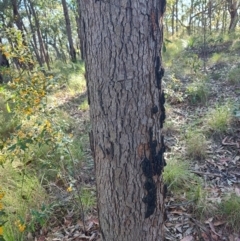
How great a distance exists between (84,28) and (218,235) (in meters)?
1.81

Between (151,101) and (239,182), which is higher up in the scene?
(151,101)

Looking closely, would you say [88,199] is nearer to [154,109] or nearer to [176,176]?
[176,176]

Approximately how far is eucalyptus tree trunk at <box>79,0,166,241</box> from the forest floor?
28.9 inches

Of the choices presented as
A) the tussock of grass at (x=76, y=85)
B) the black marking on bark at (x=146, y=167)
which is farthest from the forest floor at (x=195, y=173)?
the tussock of grass at (x=76, y=85)

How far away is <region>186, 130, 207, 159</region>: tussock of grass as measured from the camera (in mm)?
2799

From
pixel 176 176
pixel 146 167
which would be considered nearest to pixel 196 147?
pixel 176 176

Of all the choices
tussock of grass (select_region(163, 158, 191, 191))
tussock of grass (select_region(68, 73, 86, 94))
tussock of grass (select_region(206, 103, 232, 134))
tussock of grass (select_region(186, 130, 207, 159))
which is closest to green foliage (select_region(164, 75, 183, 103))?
tussock of grass (select_region(206, 103, 232, 134))

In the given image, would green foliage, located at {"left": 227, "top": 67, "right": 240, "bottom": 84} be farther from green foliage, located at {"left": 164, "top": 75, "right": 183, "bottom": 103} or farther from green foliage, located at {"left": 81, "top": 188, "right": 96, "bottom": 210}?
green foliage, located at {"left": 81, "top": 188, "right": 96, "bottom": 210}

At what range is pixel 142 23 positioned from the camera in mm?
1049

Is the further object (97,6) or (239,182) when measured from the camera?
(239,182)

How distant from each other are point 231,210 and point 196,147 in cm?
95

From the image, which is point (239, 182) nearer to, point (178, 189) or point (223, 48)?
point (178, 189)

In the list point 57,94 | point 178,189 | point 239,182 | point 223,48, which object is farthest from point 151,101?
point 223,48

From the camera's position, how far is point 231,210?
6.44 ft
